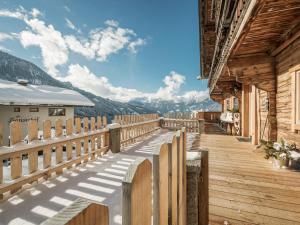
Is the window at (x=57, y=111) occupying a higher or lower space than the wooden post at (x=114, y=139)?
higher

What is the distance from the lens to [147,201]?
817 mm

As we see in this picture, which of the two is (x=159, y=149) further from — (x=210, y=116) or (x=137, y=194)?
(x=210, y=116)

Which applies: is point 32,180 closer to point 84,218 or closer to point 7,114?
point 84,218

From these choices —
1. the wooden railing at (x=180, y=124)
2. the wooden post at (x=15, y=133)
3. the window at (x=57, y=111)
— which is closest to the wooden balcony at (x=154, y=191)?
the wooden post at (x=15, y=133)

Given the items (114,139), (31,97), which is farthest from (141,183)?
(31,97)

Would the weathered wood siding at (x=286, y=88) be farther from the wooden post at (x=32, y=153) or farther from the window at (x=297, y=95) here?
the wooden post at (x=32, y=153)

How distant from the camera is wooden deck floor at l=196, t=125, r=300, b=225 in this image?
2.03m

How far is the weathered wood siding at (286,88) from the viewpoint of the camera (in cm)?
375

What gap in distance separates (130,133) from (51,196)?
4.66 meters

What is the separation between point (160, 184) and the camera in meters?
0.94

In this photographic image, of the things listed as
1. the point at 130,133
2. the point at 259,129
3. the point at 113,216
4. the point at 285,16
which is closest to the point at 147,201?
the point at 113,216

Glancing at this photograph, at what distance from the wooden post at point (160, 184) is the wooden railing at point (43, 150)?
9.73 feet

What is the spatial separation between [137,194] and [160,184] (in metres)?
0.28

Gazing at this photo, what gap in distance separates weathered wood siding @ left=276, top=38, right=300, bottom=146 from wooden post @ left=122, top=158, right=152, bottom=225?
4322 millimetres
